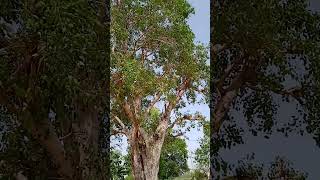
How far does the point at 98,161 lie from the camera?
4.36 metres

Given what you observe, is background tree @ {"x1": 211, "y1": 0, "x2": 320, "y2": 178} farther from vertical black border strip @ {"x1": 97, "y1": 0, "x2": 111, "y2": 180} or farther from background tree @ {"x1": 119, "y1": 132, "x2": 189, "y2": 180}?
background tree @ {"x1": 119, "y1": 132, "x2": 189, "y2": 180}

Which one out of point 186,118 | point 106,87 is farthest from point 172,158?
point 106,87

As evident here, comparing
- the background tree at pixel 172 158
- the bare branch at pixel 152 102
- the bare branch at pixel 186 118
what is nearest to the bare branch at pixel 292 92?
the bare branch at pixel 152 102

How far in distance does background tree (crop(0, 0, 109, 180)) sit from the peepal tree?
12.8ft

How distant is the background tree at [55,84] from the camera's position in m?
3.21

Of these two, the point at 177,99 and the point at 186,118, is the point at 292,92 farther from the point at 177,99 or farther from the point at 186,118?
the point at 186,118

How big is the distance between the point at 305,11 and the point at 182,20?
11.9ft

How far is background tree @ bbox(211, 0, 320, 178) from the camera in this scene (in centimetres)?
552

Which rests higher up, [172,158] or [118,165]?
[172,158]

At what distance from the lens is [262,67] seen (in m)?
5.88

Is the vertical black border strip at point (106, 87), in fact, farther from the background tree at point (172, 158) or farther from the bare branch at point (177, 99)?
the background tree at point (172, 158)

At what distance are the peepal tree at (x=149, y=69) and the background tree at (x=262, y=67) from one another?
8.59 feet

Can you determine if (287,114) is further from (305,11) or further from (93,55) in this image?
(93,55)

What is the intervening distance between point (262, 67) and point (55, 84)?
315 cm
